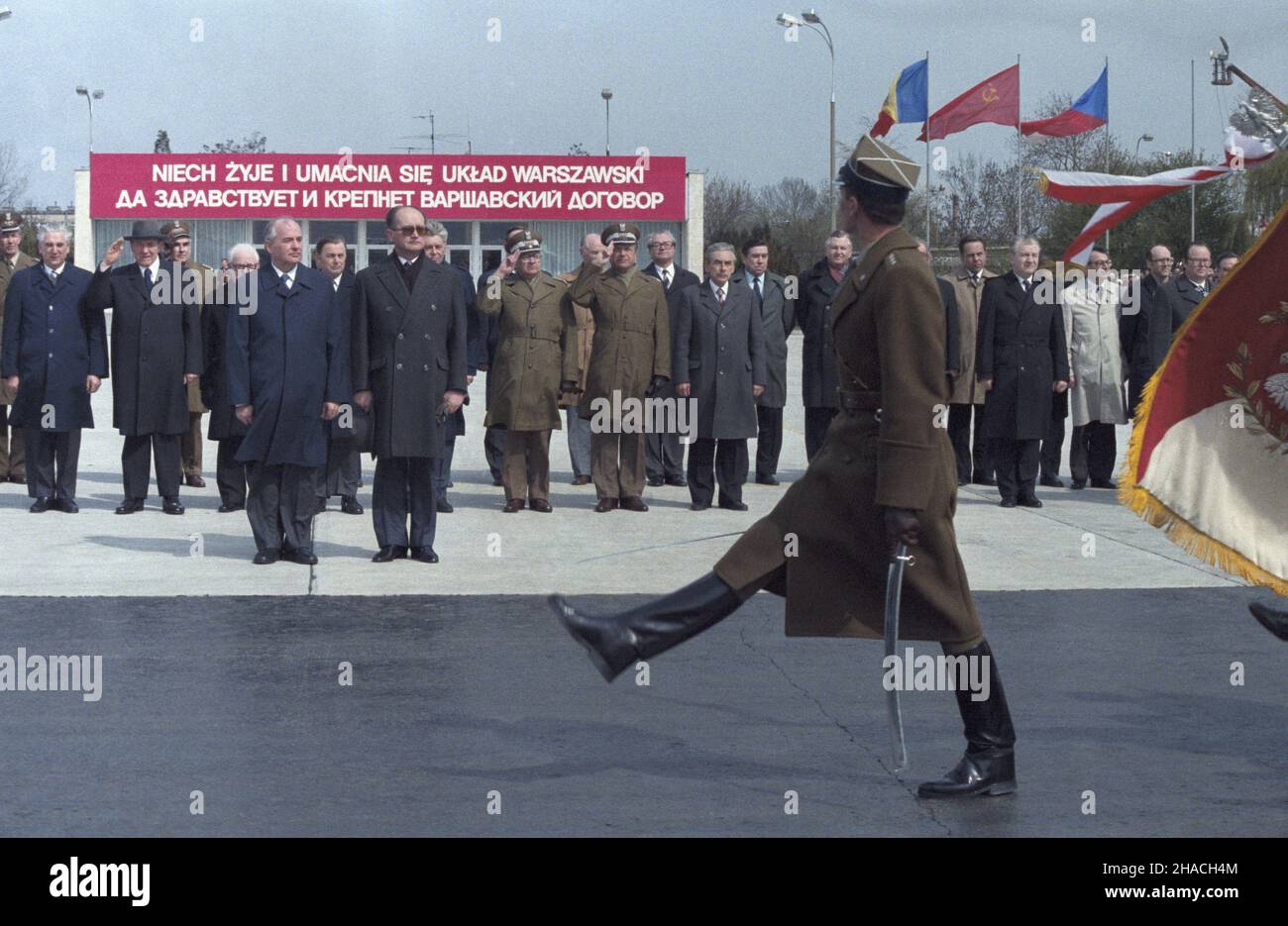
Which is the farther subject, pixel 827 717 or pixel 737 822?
pixel 827 717

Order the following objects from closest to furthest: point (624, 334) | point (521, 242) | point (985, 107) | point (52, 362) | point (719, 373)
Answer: point (52, 362), point (624, 334), point (719, 373), point (521, 242), point (985, 107)

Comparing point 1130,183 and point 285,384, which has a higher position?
point 1130,183

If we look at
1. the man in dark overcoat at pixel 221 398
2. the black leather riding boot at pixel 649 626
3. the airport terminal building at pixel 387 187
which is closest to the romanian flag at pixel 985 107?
the man in dark overcoat at pixel 221 398

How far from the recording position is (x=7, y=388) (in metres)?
14.2

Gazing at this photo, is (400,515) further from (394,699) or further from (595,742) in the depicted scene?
(595,742)

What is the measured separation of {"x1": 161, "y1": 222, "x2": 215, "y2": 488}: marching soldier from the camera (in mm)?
13273

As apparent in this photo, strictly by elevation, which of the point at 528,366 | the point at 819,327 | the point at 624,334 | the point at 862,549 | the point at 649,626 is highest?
the point at 819,327

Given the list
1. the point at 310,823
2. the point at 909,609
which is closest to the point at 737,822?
the point at 909,609

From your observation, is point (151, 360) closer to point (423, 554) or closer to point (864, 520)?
point (423, 554)

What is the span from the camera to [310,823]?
517 cm

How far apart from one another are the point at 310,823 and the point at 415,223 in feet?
18.8

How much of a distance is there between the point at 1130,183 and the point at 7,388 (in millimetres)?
8452

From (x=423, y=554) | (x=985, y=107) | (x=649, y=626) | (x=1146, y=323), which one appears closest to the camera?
(x=649, y=626)

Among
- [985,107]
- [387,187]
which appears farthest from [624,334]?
[387,187]
